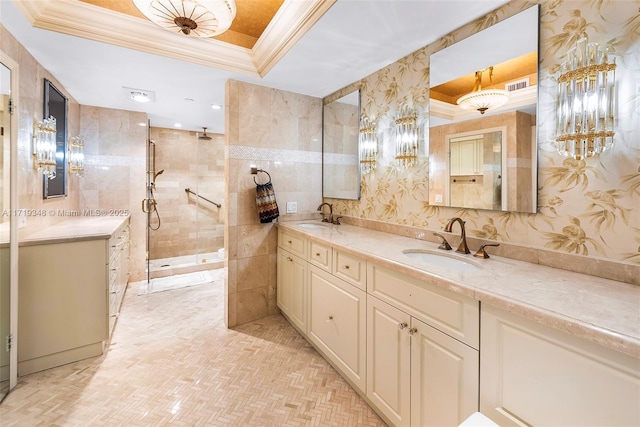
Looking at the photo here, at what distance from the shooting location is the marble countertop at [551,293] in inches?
29.3

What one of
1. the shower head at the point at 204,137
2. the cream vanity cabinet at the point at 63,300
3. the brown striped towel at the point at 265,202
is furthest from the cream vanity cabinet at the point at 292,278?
the shower head at the point at 204,137

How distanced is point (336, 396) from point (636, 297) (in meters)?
1.57

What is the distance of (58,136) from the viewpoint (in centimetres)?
271

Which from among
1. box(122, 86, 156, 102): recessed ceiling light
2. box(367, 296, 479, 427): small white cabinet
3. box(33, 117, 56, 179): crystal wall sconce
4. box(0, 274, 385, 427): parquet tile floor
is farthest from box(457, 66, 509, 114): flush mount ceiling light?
box(33, 117, 56, 179): crystal wall sconce

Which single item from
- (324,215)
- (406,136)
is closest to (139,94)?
(324,215)

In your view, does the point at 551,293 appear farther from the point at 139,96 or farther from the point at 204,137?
the point at 204,137

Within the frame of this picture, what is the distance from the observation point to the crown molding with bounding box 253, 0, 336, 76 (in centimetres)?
166

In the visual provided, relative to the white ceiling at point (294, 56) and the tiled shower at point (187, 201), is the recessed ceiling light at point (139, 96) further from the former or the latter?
the tiled shower at point (187, 201)

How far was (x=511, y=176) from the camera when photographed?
1.49m

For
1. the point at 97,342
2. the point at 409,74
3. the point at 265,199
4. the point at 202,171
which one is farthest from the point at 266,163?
the point at 202,171

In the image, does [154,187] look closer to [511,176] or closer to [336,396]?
[336,396]

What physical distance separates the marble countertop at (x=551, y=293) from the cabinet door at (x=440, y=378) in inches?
9.9

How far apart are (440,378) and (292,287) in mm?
1595

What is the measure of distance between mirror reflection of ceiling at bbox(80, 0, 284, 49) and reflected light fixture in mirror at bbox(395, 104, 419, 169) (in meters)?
1.20
